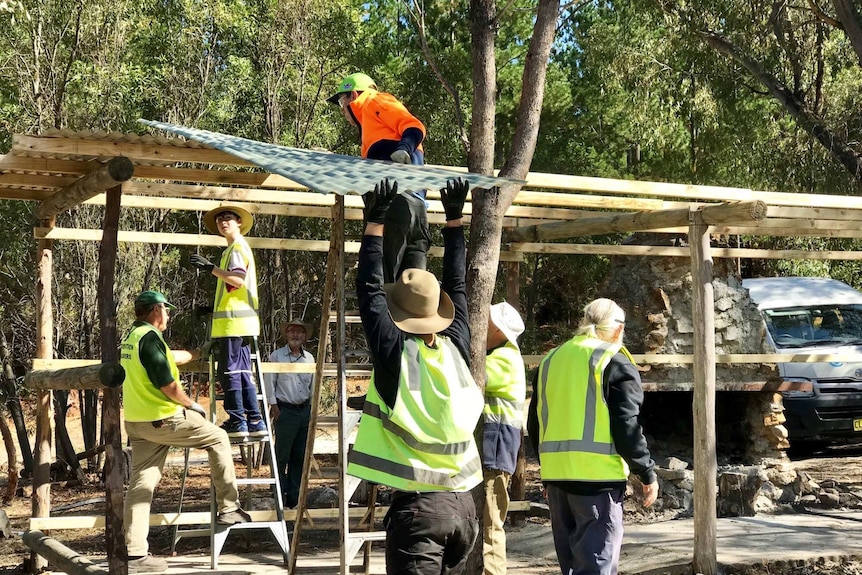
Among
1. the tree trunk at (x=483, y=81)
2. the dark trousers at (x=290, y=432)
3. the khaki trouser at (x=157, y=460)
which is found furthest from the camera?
the dark trousers at (x=290, y=432)

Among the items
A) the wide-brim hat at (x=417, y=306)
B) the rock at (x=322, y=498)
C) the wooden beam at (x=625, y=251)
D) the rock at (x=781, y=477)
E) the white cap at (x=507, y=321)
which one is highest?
the wooden beam at (x=625, y=251)

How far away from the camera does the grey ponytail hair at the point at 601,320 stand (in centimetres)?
581

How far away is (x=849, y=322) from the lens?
14.4 m

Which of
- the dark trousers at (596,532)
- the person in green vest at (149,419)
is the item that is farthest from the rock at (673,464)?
the dark trousers at (596,532)

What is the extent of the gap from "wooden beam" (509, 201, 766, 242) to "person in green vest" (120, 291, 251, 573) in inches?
150

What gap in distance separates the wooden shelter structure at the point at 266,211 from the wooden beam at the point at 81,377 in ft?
0.25

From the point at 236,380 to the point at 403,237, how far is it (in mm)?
2672

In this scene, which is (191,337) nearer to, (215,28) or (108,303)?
(215,28)

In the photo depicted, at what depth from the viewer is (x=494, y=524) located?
679 cm

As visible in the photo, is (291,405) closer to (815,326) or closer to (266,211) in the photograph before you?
(266,211)

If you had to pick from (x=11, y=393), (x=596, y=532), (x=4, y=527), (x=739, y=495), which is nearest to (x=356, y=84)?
(x=596, y=532)

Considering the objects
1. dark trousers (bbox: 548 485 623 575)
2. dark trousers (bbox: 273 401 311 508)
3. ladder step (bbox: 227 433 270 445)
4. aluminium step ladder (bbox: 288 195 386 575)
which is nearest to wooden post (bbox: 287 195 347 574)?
aluminium step ladder (bbox: 288 195 386 575)

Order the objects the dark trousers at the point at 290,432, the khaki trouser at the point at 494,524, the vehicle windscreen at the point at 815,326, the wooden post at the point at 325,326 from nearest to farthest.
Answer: the wooden post at the point at 325,326 < the khaki trouser at the point at 494,524 < the dark trousers at the point at 290,432 < the vehicle windscreen at the point at 815,326

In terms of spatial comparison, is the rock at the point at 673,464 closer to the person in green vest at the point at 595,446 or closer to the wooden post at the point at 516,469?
the wooden post at the point at 516,469
